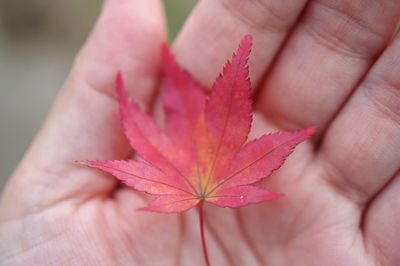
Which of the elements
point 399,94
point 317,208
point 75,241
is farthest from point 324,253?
point 75,241

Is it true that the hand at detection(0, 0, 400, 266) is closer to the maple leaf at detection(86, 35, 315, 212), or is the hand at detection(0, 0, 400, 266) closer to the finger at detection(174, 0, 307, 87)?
the finger at detection(174, 0, 307, 87)

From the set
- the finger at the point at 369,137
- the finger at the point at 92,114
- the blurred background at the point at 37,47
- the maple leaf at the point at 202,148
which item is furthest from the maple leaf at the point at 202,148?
the blurred background at the point at 37,47

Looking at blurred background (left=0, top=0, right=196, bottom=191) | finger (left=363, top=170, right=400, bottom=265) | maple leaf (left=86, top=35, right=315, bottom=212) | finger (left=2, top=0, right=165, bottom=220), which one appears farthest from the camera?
blurred background (left=0, top=0, right=196, bottom=191)

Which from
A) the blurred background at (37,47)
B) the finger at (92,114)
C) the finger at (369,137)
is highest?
the finger at (369,137)

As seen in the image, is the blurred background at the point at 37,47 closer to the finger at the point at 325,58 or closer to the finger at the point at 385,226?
the finger at the point at 325,58

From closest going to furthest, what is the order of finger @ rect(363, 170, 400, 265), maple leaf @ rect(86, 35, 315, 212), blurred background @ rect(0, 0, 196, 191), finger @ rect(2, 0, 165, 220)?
maple leaf @ rect(86, 35, 315, 212) → finger @ rect(363, 170, 400, 265) → finger @ rect(2, 0, 165, 220) → blurred background @ rect(0, 0, 196, 191)

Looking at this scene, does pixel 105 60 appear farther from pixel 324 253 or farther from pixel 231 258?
pixel 324 253

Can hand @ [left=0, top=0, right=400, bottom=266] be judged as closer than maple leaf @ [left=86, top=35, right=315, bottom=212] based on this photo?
No

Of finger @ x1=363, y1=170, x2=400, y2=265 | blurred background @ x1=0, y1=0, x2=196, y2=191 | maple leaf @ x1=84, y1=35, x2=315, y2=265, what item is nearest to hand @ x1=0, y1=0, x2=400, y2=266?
finger @ x1=363, y1=170, x2=400, y2=265
